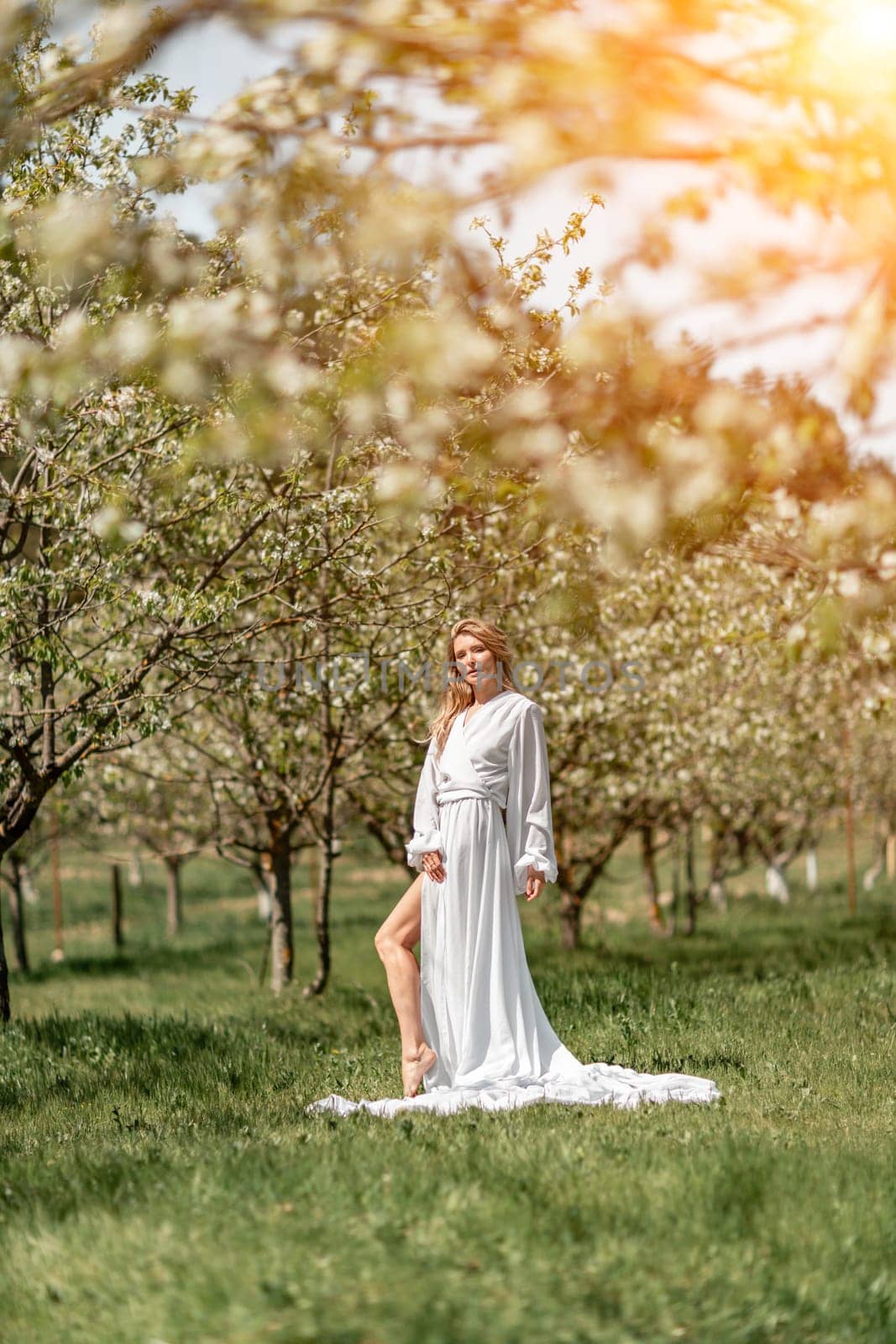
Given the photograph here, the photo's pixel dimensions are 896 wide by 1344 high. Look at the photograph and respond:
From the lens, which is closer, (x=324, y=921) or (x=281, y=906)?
(x=324, y=921)

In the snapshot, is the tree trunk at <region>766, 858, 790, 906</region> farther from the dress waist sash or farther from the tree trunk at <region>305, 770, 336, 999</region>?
the dress waist sash

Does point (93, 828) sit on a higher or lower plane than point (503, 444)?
lower

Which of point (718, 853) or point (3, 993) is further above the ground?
point (3, 993)

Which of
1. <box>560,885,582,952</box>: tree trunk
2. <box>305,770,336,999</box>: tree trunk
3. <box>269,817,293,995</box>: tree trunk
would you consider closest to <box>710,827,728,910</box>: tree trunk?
<box>560,885,582,952</box>: tree trunk

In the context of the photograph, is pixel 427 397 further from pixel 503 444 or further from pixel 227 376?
pixel 503 444

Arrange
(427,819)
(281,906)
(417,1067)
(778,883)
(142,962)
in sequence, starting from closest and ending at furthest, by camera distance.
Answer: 1. (417,1067)
2. (427,819)
3. (281,906)
4. (142,962)
5. (778,883)

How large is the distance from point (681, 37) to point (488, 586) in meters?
7.88

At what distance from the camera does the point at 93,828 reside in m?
34.2

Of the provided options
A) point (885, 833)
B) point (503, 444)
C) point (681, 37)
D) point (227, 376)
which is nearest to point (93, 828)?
point (885, 833)

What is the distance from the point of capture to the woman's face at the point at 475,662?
791 cm

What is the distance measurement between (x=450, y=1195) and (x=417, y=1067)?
2620mm

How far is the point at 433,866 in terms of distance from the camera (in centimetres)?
782

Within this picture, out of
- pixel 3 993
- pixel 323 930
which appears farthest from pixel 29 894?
pixel 3 993

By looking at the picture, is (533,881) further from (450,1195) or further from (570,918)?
(570,918)
